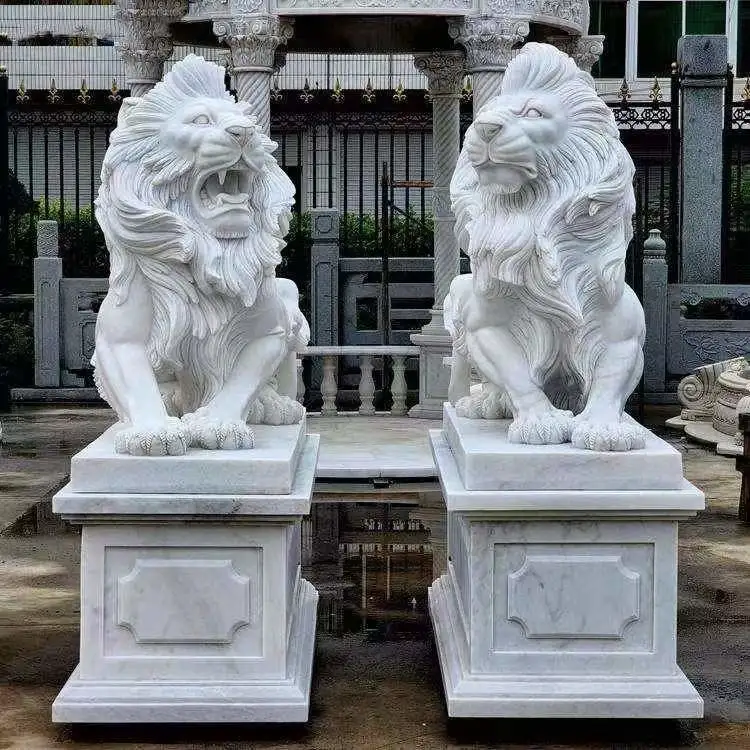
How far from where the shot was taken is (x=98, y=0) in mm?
18438

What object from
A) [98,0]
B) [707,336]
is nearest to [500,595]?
[707,336]

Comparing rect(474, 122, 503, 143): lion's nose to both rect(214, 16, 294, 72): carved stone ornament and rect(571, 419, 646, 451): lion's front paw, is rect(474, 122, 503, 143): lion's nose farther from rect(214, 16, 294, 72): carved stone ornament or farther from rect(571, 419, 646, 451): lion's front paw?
rect(214, 16, 294, 72): carved stone ornament

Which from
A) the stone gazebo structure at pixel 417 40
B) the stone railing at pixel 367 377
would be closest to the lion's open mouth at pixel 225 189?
the stone gazebo structure at pixel 417 40

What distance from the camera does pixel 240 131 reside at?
13.2 ft

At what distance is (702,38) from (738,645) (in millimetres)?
8666

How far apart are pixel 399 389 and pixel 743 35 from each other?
417 inches

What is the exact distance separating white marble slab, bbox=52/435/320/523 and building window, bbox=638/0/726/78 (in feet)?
51.7

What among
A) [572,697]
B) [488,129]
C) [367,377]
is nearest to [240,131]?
[488,129]

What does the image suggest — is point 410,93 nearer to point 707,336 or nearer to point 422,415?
point 707,336

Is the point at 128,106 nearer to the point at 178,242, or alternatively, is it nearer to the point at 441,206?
the point at 178,242

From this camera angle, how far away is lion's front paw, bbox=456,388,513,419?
15.2 ft

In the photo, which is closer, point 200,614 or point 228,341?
point 200,614

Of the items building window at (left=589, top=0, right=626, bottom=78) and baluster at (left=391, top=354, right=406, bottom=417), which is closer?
baluster at (left=391, top=354, right=406, bottom=417)

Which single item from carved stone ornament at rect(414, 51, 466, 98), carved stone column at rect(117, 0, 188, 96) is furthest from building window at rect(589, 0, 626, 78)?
carved stone column at rect(117, 0, 188, 96)
